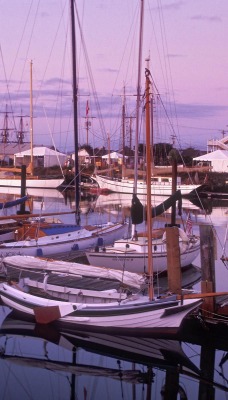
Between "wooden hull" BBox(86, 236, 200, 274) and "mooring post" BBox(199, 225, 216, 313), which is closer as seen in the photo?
"mooring post" BBox(199, 225, 216, 313)

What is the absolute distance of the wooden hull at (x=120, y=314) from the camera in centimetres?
1636

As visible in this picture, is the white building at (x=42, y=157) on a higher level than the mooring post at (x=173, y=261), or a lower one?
higher

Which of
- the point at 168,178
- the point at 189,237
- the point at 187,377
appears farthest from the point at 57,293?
the point at 168,178

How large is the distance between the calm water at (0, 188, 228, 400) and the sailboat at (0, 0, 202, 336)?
29 centimetres

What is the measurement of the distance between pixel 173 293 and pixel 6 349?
180 inches

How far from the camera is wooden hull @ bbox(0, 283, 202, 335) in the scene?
1636cm

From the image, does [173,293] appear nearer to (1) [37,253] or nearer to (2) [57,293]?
(2) [57,293]

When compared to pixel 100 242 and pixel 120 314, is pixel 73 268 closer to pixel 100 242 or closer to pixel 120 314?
pixel 120 314

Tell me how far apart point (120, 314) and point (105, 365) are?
1.57 meters

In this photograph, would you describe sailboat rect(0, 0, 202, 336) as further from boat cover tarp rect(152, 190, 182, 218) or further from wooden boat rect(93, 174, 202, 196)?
wooden boat rect(93, 174, 202, 196)

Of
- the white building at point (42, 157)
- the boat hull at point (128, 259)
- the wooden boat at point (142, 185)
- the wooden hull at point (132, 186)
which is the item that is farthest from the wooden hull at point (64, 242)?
the white building at point (42, 157)

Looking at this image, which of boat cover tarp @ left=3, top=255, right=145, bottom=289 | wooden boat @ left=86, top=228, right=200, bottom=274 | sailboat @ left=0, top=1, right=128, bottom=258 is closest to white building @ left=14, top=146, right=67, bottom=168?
sailboat @ left=0, top=1, right=128, bottom=258

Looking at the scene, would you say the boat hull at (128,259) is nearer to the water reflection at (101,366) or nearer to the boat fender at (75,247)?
the boat fender at (75,247)

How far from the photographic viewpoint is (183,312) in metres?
16.4
